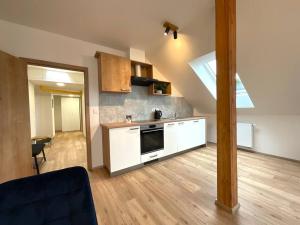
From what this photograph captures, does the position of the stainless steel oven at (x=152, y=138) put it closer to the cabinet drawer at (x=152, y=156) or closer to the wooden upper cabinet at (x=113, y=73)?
the cabinet drawer at (x=152, y=156)

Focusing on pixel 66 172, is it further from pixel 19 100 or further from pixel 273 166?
pixel 273 166

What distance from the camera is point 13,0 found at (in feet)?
5.63

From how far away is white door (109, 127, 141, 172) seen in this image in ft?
8.12

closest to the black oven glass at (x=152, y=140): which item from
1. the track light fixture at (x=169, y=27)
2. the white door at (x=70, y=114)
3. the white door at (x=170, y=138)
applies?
the white door at (x=170, y=138)

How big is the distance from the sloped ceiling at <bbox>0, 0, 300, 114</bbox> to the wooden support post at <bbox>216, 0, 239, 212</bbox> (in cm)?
48

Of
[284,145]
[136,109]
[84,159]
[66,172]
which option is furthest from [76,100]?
[284,145]

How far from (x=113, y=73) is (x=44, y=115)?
5.29m

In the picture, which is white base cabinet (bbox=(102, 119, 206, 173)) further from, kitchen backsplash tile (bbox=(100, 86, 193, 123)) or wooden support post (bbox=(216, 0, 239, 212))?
wooden support post (bbox=(216, 0, 239, 212))

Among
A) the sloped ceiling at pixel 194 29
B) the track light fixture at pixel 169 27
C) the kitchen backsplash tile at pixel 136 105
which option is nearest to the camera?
the sloped ceiling at pixel 194 29

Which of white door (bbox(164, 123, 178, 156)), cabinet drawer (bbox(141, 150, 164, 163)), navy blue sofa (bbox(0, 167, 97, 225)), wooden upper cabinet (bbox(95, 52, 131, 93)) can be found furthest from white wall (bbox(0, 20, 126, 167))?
navy blue sofa (bbox(0, 167, 97, 225))

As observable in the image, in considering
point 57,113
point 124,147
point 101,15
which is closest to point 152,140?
point 124,147

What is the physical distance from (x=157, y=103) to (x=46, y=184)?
10.3 ft

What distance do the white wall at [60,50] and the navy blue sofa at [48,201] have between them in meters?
2.08

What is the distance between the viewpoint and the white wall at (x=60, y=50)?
2.16 m
